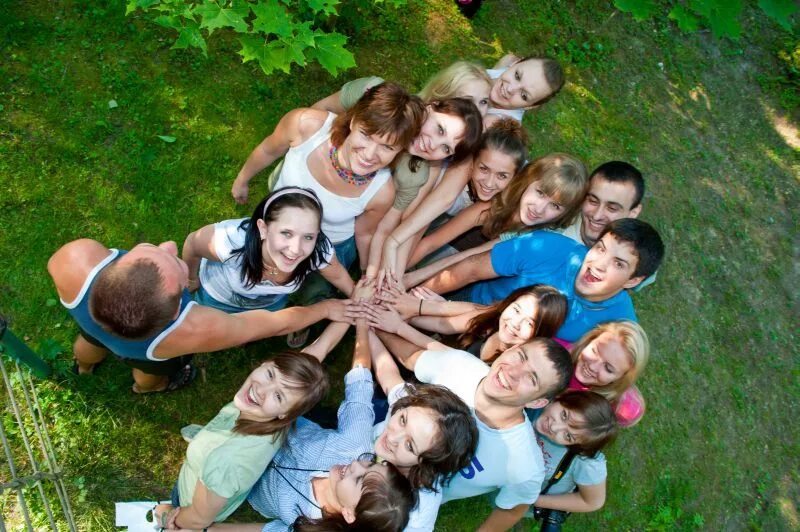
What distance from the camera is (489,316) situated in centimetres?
351

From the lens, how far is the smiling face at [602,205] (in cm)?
364

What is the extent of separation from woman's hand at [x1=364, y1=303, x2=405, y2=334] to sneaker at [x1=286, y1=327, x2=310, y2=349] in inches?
24.3

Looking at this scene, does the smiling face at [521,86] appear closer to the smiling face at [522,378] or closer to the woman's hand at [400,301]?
the woman's hand at [400,301]

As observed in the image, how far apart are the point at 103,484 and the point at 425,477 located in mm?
2319

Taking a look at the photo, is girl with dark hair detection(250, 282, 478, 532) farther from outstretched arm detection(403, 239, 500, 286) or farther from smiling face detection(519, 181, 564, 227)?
smiling face detection(519, 181, 564, 227)

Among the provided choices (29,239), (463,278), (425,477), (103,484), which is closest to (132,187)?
(29,239)

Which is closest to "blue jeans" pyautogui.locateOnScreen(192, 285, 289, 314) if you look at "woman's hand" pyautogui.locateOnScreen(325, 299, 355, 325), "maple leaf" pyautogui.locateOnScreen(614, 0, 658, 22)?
"woman's hand" pyautogui.locateOnScreen(325, 299, 355, 325)

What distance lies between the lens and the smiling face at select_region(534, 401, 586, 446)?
3078 millimetres

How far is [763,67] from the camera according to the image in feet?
24.4

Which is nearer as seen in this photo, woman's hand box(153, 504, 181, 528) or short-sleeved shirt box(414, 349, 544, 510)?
short-sleeved shirt box(414, 349, 544, 510)

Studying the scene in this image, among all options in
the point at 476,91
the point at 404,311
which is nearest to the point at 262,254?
the point at 404,311

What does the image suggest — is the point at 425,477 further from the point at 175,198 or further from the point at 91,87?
the point at 91,87

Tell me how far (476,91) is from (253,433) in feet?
8.92

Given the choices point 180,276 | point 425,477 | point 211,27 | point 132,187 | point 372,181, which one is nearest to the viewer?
point 180,276
